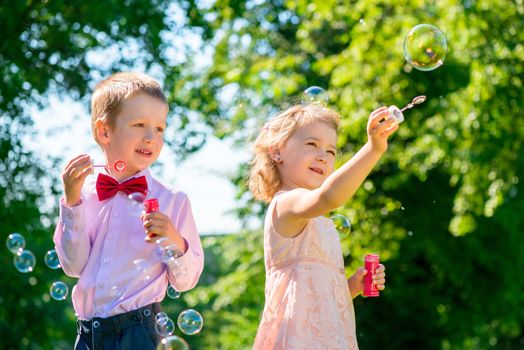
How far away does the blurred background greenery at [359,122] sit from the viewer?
11391mm

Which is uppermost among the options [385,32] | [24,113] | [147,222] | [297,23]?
[297,23]

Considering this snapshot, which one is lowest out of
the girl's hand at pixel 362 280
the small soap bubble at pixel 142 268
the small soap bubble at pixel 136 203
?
the girl's hand at pixel 362 280

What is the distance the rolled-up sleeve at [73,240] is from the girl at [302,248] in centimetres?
73

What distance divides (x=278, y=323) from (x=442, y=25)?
29.1 feet

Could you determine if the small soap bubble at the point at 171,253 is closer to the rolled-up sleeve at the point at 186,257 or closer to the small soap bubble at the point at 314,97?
the rolled-up sleeve at the point at 186,257

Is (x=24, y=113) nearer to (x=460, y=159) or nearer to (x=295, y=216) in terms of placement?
(x=460, y=159)

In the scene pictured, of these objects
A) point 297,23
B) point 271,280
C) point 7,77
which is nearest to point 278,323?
point 271,280

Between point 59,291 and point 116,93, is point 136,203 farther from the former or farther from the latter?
point 59,291

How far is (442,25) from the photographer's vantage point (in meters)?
12.0

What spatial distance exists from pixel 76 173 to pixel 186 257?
0.50 m

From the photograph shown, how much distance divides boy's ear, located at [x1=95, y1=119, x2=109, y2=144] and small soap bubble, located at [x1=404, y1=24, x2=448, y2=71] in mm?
1707

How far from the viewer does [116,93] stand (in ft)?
12.2

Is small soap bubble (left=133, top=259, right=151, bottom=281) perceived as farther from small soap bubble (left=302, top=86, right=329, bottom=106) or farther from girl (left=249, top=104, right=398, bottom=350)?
small soap bubble (left=302, top=86, right=329, bottom=106)

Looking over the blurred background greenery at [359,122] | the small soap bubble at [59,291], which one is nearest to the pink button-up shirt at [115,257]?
the small soap bubble at [59,291]
